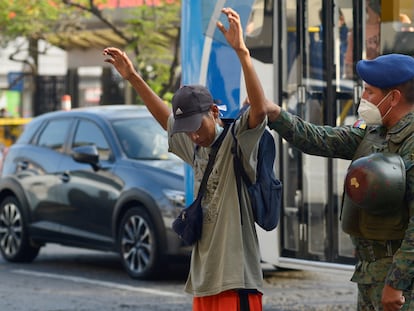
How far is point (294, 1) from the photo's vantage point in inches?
363

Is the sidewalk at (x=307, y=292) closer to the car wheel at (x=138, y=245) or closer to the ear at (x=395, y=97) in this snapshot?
the car wheel at (x=138, y=245)

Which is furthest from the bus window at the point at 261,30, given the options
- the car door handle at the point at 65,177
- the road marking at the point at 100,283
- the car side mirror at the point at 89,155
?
the car door handle at the point at 65,177

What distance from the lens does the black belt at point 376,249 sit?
4594mm

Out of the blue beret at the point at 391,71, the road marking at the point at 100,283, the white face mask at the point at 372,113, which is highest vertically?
the blue beret at the point at 391,71

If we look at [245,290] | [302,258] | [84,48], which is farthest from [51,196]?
[84,48]

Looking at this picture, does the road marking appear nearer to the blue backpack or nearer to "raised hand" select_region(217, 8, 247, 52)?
the blue backpack

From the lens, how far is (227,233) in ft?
16.9

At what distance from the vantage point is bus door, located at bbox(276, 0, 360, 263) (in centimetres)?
892

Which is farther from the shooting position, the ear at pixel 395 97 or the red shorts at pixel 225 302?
the red shorts at pixel 225 302

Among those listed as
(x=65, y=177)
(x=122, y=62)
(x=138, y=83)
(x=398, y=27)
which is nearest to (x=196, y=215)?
(x=138, y=83)

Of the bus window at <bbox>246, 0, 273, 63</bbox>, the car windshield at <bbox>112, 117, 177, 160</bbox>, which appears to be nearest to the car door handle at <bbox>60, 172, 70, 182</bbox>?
the car windshield at <bbox>112, 117, 177, 160</bbox>

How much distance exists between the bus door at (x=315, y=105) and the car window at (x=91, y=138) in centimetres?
314

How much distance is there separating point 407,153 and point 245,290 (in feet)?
3.52

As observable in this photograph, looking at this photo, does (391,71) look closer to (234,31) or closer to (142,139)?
(234,31)
